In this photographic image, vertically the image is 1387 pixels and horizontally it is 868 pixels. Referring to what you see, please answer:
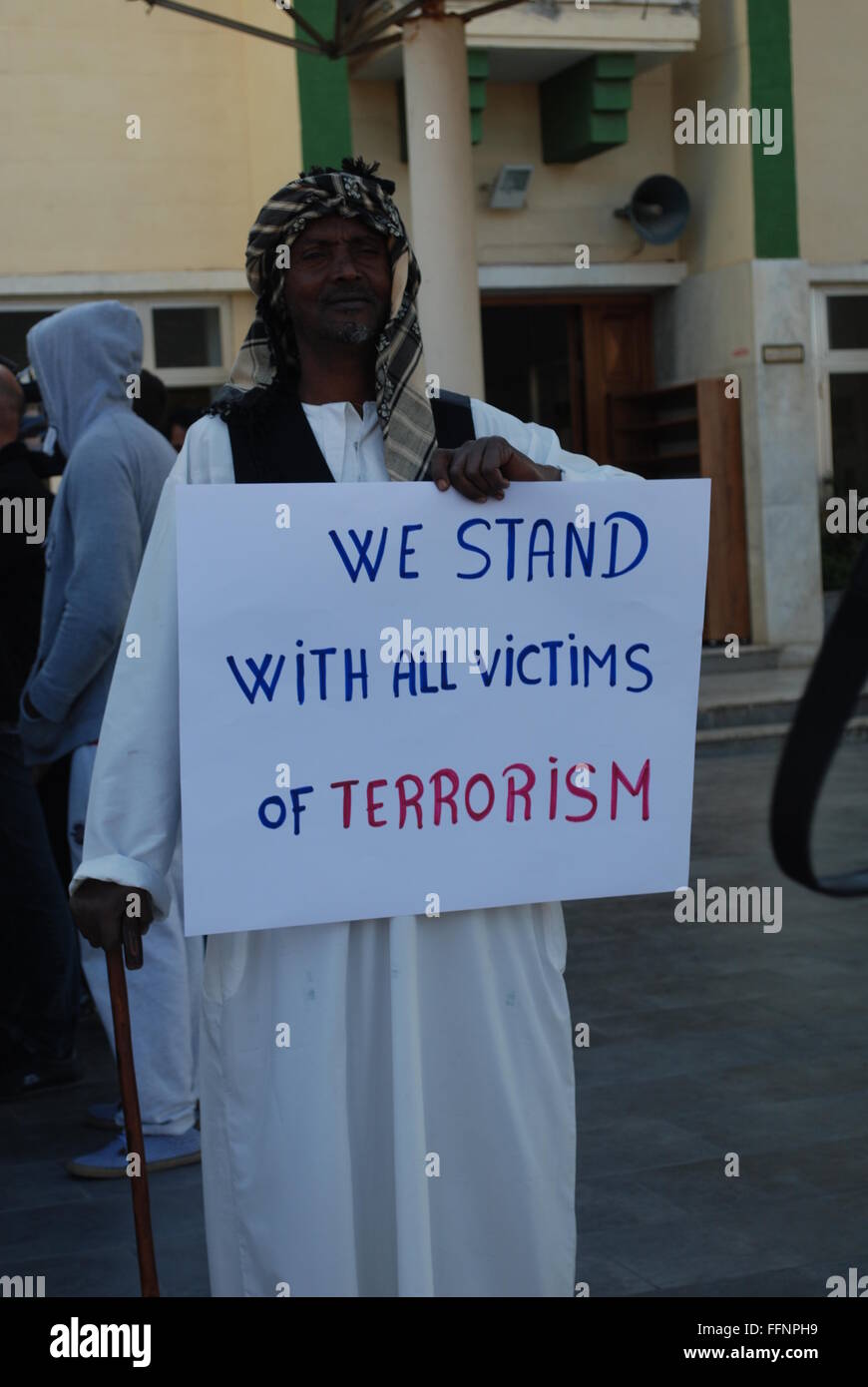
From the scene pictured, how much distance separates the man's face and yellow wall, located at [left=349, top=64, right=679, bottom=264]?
42.0 feet

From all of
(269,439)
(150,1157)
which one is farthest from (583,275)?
(269,439)

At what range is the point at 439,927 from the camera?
112 inches

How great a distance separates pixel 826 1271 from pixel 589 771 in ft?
4.74

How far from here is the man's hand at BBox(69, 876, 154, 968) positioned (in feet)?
9.16

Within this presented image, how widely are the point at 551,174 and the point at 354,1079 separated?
46.3ft

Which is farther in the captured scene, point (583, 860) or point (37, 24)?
point (37, 24)

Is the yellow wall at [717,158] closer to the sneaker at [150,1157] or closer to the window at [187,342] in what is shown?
the window at [187,342]

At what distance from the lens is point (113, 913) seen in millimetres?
2793

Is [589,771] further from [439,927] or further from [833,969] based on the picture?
[833,969]

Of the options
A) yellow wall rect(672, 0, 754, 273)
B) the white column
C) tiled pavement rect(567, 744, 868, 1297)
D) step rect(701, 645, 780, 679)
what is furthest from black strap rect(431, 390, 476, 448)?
yellow wall rect(672, 0, 754, 273)

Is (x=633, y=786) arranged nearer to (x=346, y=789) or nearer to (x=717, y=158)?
(x=346, y=789)

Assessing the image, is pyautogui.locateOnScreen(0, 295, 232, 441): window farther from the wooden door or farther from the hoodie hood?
the hoodie hood

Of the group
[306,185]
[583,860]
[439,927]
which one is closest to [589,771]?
[583,860]

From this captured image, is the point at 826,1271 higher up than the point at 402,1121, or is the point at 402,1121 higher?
the point at 402,1121
